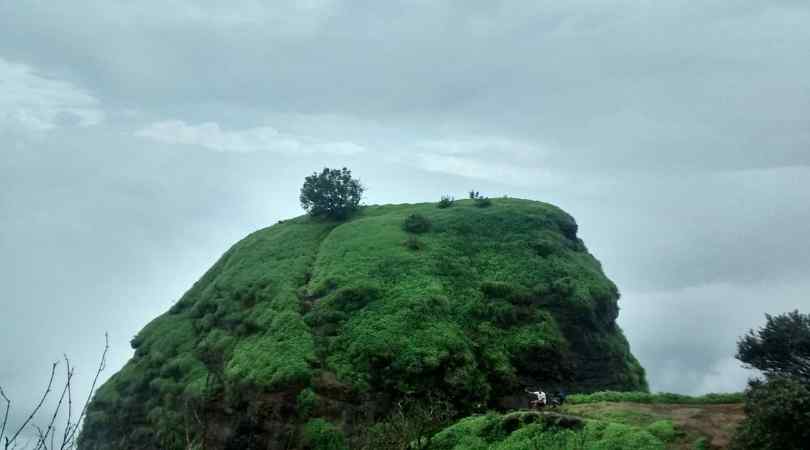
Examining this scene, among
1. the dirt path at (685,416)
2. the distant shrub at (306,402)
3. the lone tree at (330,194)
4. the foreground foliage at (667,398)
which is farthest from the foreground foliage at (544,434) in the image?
the lone tree at (330,194)

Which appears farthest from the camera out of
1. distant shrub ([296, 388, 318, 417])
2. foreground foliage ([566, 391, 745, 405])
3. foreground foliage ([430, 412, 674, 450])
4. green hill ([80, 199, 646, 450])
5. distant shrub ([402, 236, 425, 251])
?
distant shrub ([402, 236, 425, 251])

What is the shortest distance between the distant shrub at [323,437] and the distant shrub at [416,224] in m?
22.2

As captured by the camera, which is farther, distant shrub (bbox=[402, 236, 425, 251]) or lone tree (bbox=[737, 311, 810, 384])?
distant shrub (bbox=[402, 236, 425, 251])

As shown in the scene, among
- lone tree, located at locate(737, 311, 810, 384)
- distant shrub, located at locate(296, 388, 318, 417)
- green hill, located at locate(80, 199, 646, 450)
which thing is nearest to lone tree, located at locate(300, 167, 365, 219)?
green hill, located at locate(80, 199, 646, 450)

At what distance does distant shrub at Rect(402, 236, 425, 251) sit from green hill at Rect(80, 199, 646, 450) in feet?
0.54

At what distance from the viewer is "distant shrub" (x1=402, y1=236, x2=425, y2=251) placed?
5178 cm

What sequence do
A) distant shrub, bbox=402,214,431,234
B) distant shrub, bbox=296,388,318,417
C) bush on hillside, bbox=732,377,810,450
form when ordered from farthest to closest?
1. distant shrub, bbox=402,214,431,234
2. distant shrub, bbox=296,388,318,417
3. bush on hillside, bbox=732,377,810,450

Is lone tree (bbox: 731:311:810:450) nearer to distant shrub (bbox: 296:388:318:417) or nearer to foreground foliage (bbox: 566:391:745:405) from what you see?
foreground foliage (bbox: 566:391:745:405)

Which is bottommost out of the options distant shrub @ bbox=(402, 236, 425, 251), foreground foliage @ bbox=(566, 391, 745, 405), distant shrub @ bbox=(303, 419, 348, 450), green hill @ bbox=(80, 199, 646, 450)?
distant shrub @ bbox=(303, 419, 348, 450)

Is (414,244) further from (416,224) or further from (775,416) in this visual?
(775,416)

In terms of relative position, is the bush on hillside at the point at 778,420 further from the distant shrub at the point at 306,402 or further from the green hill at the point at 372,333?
the distant shrub at the point at 306,402

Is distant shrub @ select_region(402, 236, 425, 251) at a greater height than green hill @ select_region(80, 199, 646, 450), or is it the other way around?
distant shrub @ select_region(402, 236, 425, 251)

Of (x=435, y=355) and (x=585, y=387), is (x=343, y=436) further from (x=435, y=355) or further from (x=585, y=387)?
(x=585, y=387)

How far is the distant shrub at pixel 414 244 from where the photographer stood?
51781 mm
